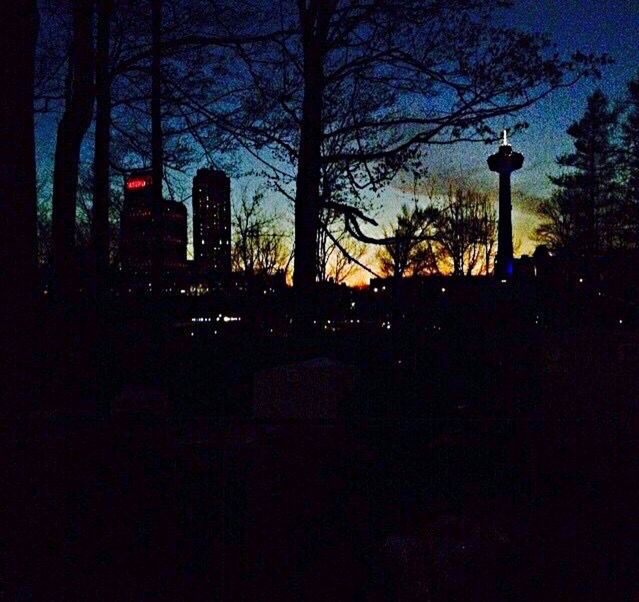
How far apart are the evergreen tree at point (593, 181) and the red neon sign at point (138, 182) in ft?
153

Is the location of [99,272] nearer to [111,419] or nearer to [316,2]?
[316,2]

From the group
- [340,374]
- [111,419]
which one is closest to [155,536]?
[111,419]

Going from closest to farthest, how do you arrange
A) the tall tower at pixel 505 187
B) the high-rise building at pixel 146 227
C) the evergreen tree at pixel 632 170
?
the high-rise building at pixel 146 227 → the tall tower at pixel 505 187 → the evergreen tree at pixel 632 170

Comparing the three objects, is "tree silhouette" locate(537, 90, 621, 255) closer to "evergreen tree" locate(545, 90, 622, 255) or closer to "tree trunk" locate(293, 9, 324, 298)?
"evergreen tree" locate(545, 90, 622, 255)

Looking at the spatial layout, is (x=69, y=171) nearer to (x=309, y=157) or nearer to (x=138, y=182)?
(x=138, y=182)

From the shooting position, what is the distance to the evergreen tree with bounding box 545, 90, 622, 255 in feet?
190

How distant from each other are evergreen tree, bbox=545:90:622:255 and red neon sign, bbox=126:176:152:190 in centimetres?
4669

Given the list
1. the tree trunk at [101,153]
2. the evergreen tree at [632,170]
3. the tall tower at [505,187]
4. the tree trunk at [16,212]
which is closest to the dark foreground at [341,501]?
the tree trunk at [16,212]

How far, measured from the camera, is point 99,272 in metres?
16.3

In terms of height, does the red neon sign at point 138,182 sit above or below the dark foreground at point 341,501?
above

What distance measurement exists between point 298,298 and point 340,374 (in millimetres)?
7522

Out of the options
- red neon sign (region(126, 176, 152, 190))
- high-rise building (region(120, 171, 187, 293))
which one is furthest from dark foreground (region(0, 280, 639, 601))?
red neon sign (region(126, 176, 152, 190))

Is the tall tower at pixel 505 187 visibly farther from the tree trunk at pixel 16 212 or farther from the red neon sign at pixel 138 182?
the tree trunk at pixel 16 212

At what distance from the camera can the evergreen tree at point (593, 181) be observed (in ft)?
190
